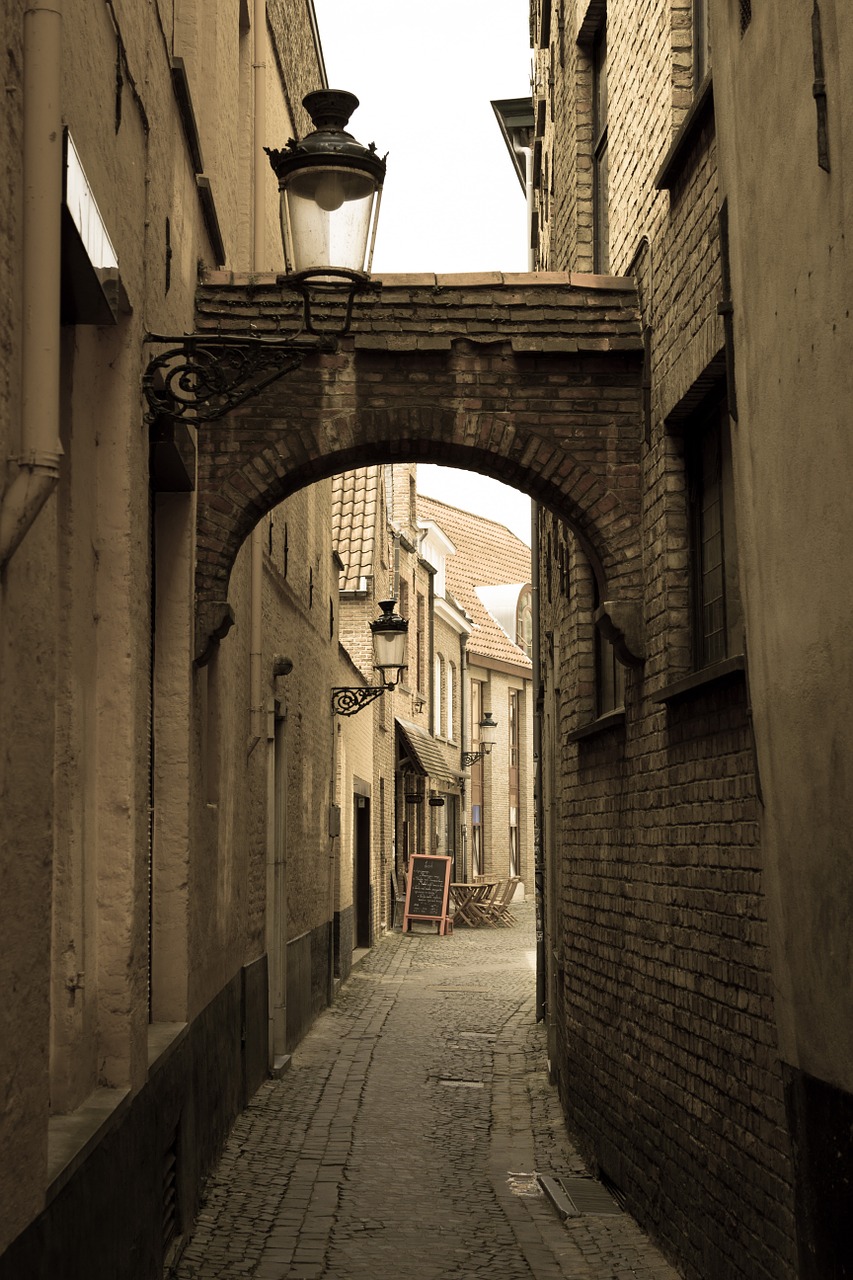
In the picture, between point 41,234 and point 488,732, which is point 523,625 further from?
point 41,234

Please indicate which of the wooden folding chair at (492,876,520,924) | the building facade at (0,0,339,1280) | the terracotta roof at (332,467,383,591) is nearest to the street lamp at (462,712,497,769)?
the wooden folding chair at (492,876,520,924)

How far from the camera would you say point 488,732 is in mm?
39938

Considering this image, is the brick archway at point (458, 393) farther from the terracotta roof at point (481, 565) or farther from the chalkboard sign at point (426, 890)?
the terracotta roof at point (481, 565)

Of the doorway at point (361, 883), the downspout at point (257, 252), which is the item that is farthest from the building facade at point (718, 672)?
the doorway at point (361, 883)

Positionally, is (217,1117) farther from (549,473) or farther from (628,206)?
(628,206)

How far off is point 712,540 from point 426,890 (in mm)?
19934

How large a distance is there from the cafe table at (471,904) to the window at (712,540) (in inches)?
861

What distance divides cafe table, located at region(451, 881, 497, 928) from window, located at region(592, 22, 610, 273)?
781 inches

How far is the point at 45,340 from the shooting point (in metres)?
3.54

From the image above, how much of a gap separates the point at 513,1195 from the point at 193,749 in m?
2.81

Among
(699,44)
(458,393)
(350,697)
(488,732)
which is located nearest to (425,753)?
(488,732)

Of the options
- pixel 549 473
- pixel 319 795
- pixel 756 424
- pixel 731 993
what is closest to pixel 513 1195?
pixel 731 993

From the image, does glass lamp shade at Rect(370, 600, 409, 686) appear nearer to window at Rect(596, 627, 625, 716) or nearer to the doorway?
the doorway

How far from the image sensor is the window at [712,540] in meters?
6.36
